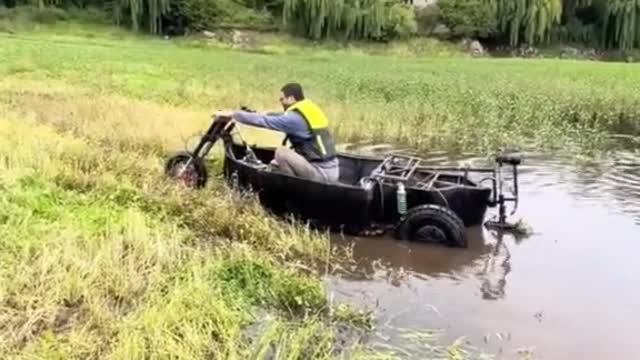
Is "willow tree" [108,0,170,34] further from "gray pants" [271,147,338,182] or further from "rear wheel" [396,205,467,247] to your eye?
"rear wheel" [396,205,467,247]

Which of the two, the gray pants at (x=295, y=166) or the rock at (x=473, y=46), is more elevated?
the gray pants at (x=295, y=166)

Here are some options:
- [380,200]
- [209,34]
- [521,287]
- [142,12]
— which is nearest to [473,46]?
[209,34]

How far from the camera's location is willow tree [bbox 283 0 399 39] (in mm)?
53250

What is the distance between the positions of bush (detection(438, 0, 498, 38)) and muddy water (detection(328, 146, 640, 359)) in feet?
150

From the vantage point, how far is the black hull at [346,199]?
9.39 meters

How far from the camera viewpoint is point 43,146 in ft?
33.7

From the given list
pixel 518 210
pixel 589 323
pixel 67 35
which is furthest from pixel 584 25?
pixel 589 323

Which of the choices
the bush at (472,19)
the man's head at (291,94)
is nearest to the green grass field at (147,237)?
the man's head at (291,94)

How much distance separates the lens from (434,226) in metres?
9.37

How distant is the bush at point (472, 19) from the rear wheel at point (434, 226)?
48.6 meters

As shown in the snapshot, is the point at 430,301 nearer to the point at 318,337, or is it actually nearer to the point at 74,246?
the point at 318,337


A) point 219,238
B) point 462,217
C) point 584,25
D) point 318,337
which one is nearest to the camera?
point 318,337

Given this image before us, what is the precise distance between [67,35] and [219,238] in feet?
136

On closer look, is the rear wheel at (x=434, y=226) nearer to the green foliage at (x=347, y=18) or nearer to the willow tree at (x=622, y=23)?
the green foliage at (x=347, y=18)
